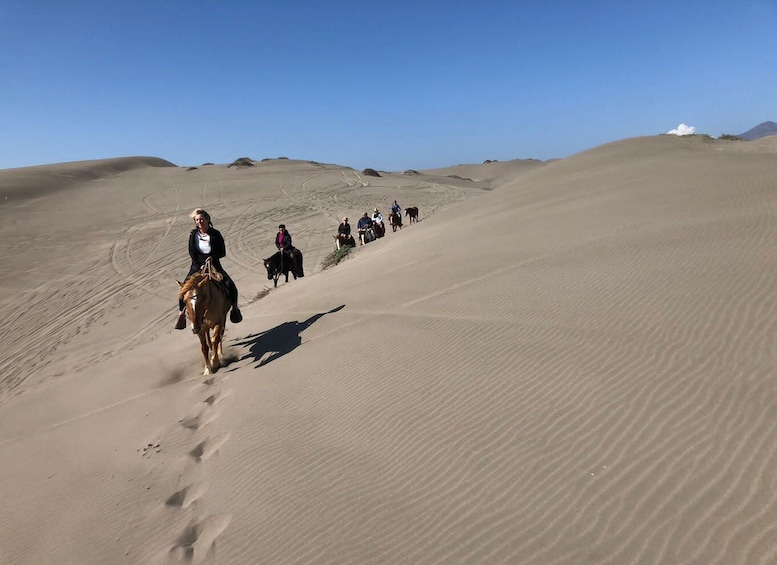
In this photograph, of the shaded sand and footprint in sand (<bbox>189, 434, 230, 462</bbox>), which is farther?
footprint in sand (<bbox>189, 434, 230, 462</bbox>)

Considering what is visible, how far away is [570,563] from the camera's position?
100.0 inches

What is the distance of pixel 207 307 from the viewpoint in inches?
268

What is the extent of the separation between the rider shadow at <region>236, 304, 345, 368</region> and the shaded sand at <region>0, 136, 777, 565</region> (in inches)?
2.6

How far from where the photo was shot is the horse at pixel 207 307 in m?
6.42

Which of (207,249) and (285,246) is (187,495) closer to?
(207,249)

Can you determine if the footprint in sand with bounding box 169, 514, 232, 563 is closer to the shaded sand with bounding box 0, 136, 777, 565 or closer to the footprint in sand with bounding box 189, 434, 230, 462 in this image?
the shaded sand with bounding box 0, 136, 777, 565

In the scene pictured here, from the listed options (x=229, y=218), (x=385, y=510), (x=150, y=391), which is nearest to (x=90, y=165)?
(x=229, y=218)

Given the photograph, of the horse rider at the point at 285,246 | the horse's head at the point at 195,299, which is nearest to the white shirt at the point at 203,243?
the horse's head at the point at 195,299

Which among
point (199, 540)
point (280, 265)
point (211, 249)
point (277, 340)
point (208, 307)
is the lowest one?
point (199, 540)

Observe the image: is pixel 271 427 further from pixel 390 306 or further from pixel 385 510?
pixel 390 306

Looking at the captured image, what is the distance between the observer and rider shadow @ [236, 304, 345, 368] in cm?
723

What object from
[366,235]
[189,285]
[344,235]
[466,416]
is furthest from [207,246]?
[366,235]

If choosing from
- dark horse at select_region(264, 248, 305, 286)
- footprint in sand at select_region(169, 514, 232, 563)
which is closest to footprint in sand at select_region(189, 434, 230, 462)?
footprint in sand at select_region(169, 514, 232, 563)

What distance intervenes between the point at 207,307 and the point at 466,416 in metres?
4.36
